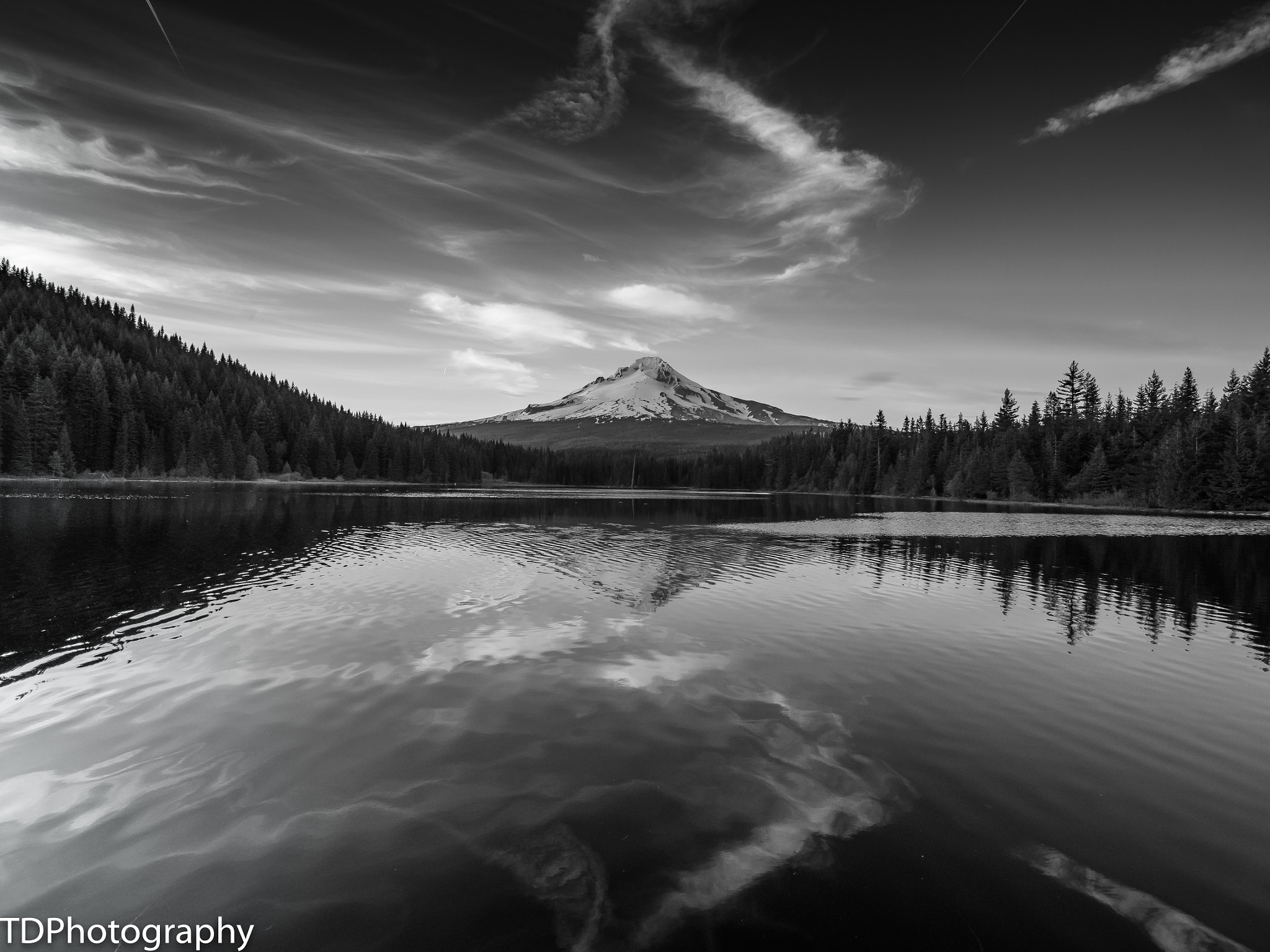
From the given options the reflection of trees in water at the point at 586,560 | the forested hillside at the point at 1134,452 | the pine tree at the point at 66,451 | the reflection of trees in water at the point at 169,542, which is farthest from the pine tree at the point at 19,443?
the forested hillside at the point at 1134,452

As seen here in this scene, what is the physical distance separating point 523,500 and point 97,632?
100093 mm

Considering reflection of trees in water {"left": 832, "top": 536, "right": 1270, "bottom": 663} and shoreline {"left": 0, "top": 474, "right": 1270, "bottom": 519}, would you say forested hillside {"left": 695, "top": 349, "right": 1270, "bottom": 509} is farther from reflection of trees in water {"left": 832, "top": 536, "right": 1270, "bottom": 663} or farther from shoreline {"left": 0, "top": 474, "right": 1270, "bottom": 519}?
reflection of trees in water {"left": 832, "top": 536, "right": 1270, "bottom": 663}

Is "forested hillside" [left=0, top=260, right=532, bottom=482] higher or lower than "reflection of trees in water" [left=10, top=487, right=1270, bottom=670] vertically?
higher

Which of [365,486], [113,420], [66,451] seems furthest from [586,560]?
[113,420]

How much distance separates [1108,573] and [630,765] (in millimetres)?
41609

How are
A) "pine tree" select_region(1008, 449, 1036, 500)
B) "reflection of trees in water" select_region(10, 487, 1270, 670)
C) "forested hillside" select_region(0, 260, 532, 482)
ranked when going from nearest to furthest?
"reflection of trees in water" select_region(10, 487, 1270, 670)
"forested hillside" select_region(0, 260, 532, 482)
"pine tree" select_region(1008, 449, 1036, 500)

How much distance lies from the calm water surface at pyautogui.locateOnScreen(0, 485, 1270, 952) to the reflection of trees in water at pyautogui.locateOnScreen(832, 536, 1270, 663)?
1.89 feet

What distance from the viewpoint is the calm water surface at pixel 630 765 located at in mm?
8258

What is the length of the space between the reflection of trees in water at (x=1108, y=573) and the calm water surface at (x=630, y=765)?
576mm

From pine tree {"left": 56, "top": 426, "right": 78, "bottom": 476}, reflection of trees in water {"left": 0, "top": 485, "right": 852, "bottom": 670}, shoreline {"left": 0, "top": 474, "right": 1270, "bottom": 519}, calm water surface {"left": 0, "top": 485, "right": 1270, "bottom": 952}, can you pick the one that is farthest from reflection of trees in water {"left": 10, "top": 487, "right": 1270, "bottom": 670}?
pine tree {"left": 56, "top": 426, "right": 78, "bottom": 476}

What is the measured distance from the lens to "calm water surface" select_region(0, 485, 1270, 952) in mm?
8258

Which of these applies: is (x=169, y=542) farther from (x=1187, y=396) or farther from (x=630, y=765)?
(x=1187, y=396)

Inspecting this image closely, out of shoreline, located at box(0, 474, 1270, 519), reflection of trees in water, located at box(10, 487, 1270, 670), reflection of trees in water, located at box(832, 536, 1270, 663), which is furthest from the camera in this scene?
shoreline, located at box(0, 474, 1270, 519)

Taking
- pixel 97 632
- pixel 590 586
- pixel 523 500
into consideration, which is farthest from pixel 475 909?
pixel 523 500
